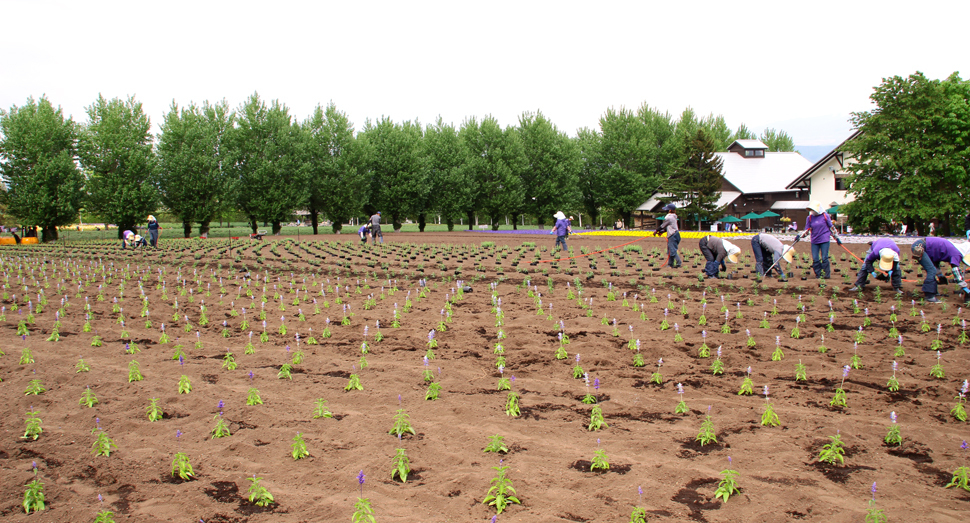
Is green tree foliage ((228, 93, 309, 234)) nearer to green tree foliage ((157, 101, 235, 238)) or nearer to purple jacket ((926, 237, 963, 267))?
green tree foliage ((157, 101, 235, 238))

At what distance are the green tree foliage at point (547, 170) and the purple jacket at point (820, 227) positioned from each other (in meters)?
40.1

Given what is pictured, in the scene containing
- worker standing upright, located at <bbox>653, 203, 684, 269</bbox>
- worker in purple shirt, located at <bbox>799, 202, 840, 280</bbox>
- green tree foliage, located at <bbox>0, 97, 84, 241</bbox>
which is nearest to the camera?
worker in purple shirt, located at <bbox>799, 202, 840, 280</bbox>

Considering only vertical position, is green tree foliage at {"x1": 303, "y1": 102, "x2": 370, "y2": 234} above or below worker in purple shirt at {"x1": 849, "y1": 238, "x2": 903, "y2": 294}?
above

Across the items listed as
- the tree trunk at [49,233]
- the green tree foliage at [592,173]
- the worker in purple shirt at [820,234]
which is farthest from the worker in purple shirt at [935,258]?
the tree trunk at [49,233]

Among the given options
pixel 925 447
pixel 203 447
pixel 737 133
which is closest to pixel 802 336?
pixel 925 447

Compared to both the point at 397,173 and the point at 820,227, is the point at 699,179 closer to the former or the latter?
the point at 397,173

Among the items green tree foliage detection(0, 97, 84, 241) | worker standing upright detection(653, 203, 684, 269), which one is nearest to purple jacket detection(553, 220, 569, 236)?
worker standing upright detection(653, 203, 684, 269)

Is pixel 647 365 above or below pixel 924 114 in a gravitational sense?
below

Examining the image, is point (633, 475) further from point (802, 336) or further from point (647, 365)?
point (802, 336)

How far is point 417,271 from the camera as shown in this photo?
16.7 metres

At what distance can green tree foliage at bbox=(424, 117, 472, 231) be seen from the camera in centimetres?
5241

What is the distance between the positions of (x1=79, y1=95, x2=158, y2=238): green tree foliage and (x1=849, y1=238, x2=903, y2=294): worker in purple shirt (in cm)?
4594

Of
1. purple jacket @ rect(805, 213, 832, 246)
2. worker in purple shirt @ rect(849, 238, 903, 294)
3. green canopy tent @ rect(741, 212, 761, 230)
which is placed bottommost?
worker in purple shirt @ rect(849, 238, 903, 294)

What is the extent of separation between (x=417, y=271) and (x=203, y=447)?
11767 mm
